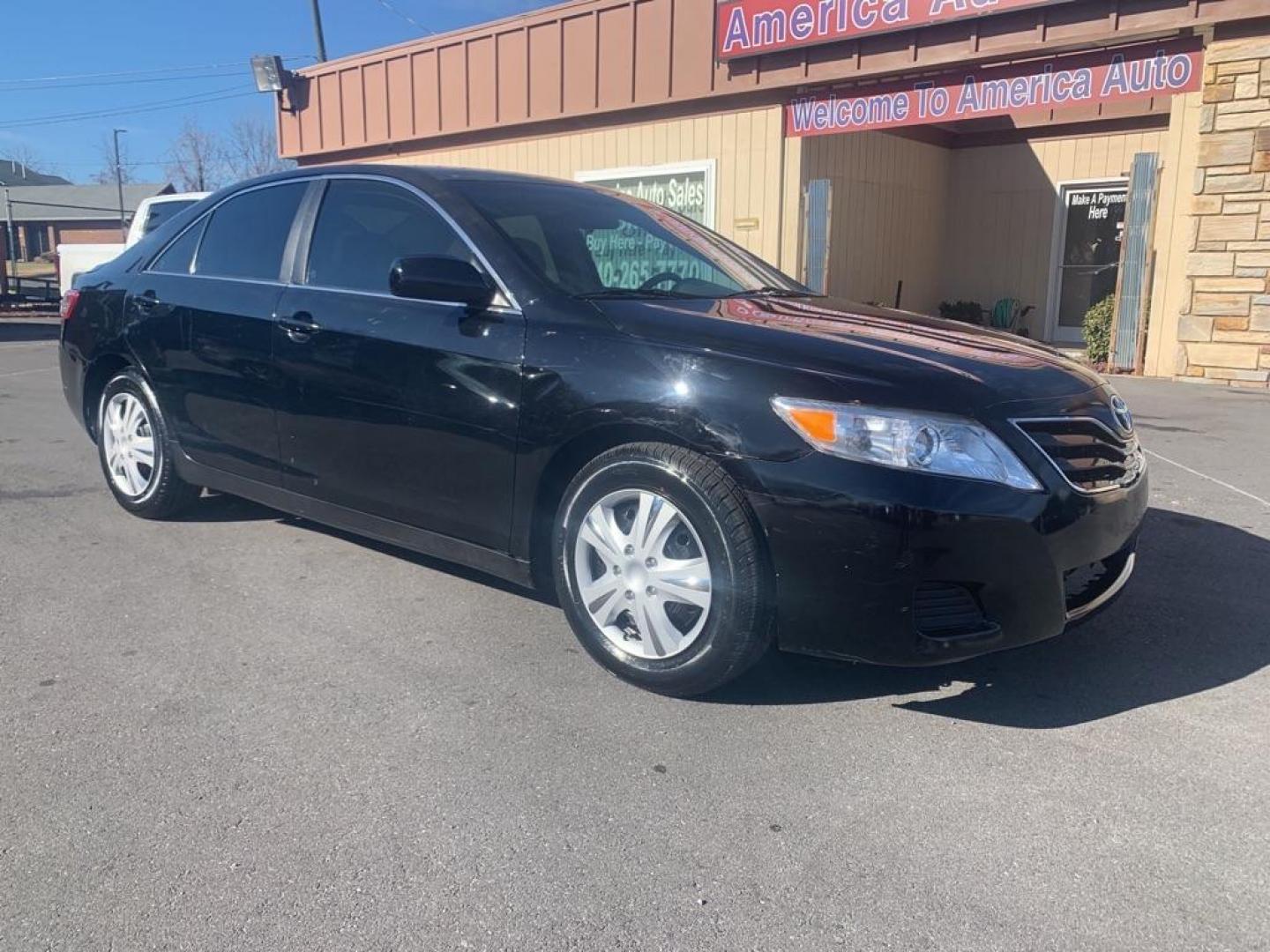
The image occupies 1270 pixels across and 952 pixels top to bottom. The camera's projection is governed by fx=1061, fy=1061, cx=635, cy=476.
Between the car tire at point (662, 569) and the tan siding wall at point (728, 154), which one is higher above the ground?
the tan siding wall at point (728, 154)

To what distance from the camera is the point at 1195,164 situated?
10398 mm

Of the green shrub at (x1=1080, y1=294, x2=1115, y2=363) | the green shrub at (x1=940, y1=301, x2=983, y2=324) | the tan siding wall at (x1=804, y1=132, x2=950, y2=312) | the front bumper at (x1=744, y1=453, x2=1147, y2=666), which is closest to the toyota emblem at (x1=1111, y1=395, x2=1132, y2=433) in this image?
the front bumper at (x1=744, y1=453, x2=1147, y2=666)

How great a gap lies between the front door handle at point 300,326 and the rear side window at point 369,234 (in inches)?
6.0

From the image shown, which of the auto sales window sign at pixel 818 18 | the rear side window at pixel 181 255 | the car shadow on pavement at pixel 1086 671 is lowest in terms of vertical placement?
the car shadow on pavement at pixel 1086 671

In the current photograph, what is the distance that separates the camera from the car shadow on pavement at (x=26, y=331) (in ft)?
60.3

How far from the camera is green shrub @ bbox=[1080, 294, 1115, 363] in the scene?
12.1 m

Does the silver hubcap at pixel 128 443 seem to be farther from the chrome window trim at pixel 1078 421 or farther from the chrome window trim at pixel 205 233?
the chrome window trim at pixel 1078 421

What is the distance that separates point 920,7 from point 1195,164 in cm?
319

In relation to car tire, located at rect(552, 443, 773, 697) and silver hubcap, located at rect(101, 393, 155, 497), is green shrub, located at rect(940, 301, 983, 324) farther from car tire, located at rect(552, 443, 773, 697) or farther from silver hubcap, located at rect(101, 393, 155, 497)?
car tire, located at rect(552, 443, 773, 697)

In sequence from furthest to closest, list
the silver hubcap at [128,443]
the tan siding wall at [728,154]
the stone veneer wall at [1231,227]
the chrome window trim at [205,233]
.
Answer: the tan siding wall at [728,154]
the stone veneer wall at [1231,227]
the silver hubcap at [128,443]
the chrome window trim at [205,233]

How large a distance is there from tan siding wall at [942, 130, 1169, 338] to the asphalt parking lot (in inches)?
439

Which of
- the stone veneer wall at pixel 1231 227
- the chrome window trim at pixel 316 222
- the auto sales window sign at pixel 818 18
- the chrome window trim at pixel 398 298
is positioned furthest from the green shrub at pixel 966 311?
the chrome window trim at pixel 398 298

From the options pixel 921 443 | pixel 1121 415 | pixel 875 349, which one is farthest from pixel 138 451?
pixel 1121 415

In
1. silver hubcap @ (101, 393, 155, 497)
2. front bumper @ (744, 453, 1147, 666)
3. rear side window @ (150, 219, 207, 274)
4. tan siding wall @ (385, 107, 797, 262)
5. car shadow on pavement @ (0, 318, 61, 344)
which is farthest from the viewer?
car shadow on pavement @ (0, 318, 61, 344)
